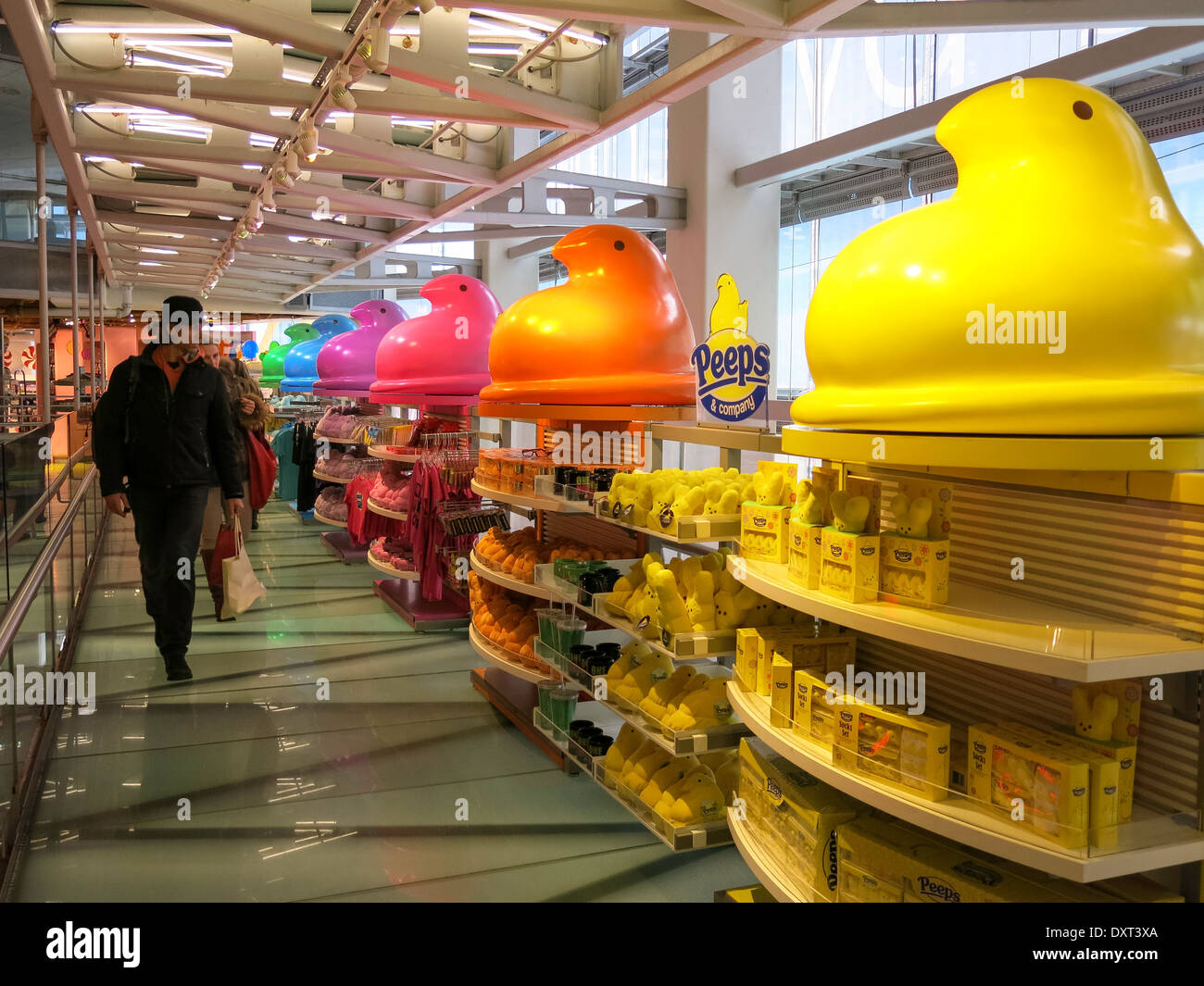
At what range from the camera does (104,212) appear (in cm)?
1062

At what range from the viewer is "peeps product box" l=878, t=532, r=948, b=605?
2.54 metres

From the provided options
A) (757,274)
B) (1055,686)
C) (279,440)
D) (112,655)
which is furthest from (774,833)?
(279,440)

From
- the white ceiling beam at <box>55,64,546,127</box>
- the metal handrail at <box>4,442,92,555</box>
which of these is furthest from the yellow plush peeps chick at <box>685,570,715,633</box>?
the white ceiling beam at <box>55,64,546,127</box>

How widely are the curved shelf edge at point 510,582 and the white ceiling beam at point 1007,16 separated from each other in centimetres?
296

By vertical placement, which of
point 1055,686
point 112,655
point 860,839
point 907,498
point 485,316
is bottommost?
point 112,655

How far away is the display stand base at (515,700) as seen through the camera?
17.0 feet

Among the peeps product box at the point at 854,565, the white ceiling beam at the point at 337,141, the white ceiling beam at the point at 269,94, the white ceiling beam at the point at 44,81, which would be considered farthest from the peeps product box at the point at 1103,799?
the white ceiling beam at the point at 337,141

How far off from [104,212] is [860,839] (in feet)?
35.1

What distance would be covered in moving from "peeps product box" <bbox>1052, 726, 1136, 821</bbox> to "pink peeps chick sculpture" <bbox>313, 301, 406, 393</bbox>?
9.32 m

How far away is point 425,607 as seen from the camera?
8219 mm

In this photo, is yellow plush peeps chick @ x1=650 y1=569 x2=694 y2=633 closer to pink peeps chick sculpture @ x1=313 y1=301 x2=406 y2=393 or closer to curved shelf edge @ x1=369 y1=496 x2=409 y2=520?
curved shelf edge @ x1=369 y1=496 x2=409 y2=520

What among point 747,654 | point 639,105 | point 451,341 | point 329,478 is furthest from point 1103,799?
point 329,478

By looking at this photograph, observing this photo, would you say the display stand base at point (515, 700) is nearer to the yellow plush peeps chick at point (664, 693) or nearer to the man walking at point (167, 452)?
the yellow plush peeps chick at point (664, 693)
